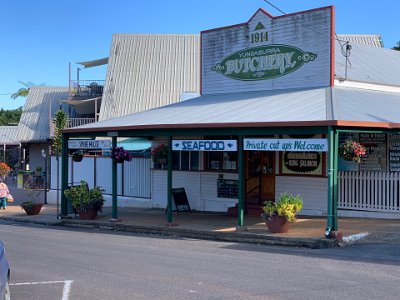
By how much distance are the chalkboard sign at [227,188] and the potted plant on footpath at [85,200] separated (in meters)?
4.10

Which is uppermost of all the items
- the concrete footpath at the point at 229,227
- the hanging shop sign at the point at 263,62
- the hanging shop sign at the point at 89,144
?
the hanging shop sign at the point at 263,62

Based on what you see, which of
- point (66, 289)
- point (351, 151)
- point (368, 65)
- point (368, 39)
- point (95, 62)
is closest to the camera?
point (66, 289)

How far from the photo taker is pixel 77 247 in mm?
12523

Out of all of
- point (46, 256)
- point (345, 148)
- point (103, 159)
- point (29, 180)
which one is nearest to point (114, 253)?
point (46, 256)

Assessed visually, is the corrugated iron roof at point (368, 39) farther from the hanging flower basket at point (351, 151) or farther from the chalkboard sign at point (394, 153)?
the hanging flower basket at point (351, 151)

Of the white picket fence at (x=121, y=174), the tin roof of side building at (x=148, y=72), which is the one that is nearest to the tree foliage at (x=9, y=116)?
the tin roof of side building at (x=148, y=72)

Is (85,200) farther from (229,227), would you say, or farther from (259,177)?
(259,177)

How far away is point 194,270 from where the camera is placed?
9.43 meters

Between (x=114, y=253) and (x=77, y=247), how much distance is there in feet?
4.63

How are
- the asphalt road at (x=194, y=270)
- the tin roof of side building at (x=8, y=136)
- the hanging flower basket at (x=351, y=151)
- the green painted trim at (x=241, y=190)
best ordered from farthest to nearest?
the tin roof of side building at (x=8, y=136) → the green painted trim at (x=241, y=190) → the hanging flower basket at (x=351, y=151) → the asphalt road at (x=194, y=270)

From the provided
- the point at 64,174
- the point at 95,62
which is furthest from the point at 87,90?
the point at 64,174

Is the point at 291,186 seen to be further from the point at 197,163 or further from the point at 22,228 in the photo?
the point at 22,228

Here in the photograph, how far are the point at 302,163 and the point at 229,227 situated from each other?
3.57 metres

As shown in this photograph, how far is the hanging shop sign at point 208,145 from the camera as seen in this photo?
14.5 metres
